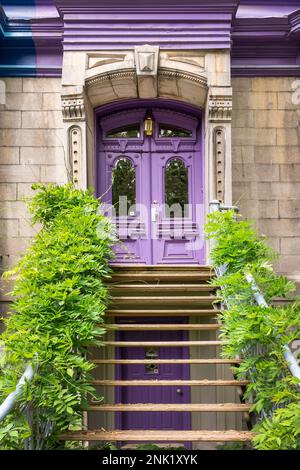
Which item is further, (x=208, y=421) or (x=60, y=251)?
(x=208, y=421)

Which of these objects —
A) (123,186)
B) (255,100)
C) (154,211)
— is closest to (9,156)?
(123,186)

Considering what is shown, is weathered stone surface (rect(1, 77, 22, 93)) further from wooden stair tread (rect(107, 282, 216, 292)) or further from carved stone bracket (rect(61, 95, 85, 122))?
wooden stair tread (rect(107, 282, 216, 292))

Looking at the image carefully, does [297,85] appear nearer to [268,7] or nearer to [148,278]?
[268,7]

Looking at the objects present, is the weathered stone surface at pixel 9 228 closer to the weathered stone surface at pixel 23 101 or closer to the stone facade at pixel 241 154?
the stone facade at pixel 241 154

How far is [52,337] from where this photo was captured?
140 inches

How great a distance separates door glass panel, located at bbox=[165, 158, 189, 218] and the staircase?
163 cm

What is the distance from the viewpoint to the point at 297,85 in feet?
25.1

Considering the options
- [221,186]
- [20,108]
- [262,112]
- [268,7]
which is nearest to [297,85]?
[262,112]

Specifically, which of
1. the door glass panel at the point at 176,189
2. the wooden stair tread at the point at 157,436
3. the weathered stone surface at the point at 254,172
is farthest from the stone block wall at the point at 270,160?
the wooden stair tread at the point at 157,436

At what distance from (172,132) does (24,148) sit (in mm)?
2562

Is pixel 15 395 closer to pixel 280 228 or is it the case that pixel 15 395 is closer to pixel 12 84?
pixel 280 228

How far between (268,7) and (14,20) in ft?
13.8

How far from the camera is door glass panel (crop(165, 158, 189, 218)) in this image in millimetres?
7977

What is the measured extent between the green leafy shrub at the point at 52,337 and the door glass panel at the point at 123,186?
2.94 metres
